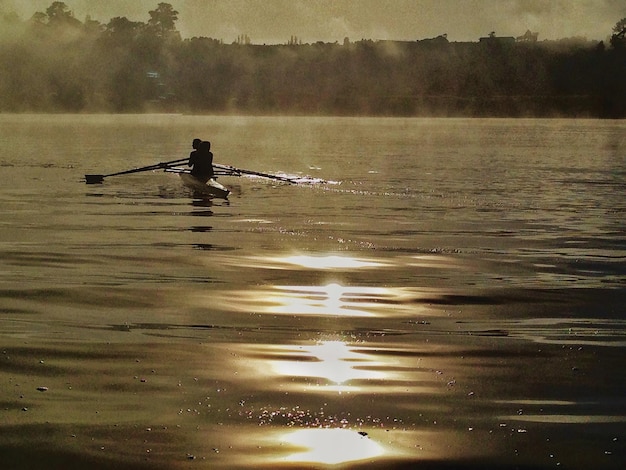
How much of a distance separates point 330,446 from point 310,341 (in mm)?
4243

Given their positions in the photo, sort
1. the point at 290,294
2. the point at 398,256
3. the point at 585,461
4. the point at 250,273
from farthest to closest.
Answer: the point at 398,256 < the point at 250,273 < the point at 290,294 < the point at 585,461

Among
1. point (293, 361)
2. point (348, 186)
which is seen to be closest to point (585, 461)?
point (293, 361)

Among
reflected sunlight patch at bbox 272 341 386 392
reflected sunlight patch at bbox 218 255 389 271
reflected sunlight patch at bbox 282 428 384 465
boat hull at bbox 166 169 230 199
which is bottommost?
reflected sunlight patch at bbox 218 255 389 271

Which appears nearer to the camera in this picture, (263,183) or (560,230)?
(560,230)

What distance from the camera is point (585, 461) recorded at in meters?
9.60

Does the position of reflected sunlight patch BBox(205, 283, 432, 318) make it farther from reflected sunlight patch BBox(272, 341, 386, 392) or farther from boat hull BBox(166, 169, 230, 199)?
boat hull BBox(166, 169, 230, 199)

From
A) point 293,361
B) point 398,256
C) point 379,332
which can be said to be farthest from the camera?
point 398,256

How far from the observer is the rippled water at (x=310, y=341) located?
10047 millimetres

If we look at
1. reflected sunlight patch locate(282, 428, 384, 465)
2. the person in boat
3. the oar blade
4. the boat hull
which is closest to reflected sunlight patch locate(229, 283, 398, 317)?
reflected sunlight patch locate(282, 428, 384, 465)

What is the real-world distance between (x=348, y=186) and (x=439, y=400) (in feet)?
114

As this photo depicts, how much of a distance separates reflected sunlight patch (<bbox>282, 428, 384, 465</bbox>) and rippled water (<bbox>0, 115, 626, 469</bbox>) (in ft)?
0.08

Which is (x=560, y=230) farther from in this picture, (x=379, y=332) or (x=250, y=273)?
(x=379, y=332)

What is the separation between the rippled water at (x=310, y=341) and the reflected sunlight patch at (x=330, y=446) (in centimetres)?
3

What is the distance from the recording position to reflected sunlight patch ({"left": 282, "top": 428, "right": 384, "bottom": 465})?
9.54m
